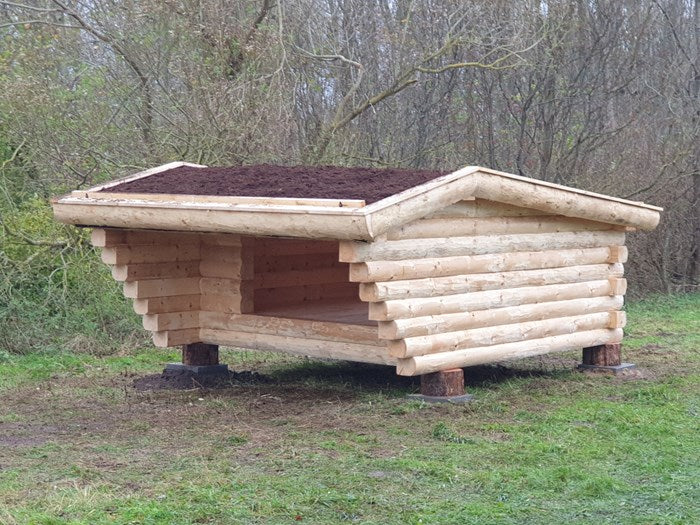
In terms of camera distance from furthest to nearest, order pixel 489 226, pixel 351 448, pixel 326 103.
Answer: pixel 326 103
pixel 489 226
pixel 351 448

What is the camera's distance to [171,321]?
964 centimetres

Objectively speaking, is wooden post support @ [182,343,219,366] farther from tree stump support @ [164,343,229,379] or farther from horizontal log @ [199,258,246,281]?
horizontal log @ [199,258,246,281]

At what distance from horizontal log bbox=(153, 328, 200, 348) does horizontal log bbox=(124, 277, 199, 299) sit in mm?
330

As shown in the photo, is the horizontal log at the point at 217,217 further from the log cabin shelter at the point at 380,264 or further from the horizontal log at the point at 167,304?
the horizontal log at the point at 167,304

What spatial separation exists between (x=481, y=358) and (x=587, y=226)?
190 centimetres

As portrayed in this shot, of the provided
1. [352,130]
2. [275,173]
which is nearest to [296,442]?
[275,173]

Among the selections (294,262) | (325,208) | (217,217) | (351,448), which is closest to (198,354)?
(294,262)

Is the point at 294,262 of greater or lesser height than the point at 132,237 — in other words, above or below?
below

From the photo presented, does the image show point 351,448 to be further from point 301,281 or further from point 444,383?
point 301,281

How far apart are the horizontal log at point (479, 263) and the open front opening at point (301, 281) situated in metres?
1.44

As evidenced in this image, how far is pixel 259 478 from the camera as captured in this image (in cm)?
601

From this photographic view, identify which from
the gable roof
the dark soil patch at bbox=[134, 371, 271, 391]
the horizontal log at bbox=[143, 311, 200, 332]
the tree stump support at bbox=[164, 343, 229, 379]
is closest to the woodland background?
the tree stump support at bbox=[164, 343, 229, 379]

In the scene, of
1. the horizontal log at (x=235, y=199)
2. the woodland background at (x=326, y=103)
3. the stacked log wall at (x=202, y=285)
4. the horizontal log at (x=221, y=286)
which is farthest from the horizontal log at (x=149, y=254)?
the woodland background at (x=326, y=103)

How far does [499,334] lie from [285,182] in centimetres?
204
